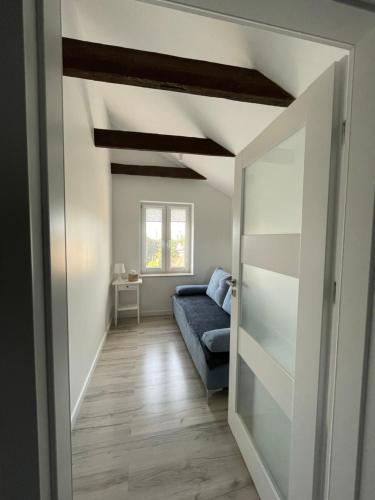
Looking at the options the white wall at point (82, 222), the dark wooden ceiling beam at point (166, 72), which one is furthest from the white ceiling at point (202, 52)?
the white wall at point (82, 222)

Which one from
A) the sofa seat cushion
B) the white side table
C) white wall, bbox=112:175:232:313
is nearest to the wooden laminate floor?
the sofa seat cushion

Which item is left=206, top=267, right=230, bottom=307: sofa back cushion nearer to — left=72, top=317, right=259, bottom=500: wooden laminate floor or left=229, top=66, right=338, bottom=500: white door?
left=72, top=317, right=259, bottom=500: wooden laminate floor

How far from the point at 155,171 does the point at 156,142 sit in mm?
1255

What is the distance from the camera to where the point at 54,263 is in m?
0.43

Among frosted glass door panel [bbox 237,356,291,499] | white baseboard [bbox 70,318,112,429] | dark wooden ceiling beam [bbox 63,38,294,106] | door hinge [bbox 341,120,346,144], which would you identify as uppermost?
dark wooden ceiling beam [bbox 63,38,294,106]

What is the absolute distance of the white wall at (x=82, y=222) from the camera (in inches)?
62.5

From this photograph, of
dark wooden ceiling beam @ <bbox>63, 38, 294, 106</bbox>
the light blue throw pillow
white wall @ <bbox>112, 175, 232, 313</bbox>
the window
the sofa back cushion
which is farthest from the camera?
the window

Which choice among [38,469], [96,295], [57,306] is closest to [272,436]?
[38,469]

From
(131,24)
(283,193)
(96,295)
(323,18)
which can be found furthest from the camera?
(96,295)

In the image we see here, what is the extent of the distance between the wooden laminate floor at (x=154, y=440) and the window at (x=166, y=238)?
1.94 m

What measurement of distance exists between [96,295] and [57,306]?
2198 mm

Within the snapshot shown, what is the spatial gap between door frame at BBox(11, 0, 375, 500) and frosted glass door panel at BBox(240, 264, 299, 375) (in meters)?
0.25

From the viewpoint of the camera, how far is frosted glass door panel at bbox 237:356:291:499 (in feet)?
3.41

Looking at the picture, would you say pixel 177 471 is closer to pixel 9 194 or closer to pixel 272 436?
pixel 272 436
